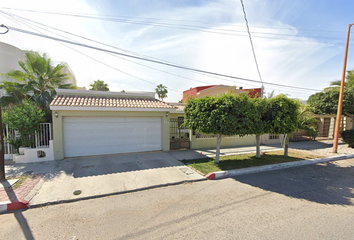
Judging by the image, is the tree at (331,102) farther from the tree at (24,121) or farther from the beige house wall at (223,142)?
the tree at (24,121)

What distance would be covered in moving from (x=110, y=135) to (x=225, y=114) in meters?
5.90

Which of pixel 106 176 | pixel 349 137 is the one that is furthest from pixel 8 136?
pixel 349 137

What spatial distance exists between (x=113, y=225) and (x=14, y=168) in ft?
19.5

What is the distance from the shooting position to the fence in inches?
285

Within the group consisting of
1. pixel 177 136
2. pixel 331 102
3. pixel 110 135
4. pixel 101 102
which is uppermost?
pixel 331 102

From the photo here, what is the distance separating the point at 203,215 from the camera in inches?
139

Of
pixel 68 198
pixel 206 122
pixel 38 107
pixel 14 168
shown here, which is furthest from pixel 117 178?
pixel 38 107

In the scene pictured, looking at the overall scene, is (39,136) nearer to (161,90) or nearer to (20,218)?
(20,218)

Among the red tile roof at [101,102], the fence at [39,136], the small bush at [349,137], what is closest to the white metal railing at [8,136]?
the fence at [39,136]

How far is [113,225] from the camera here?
3180 millimetres

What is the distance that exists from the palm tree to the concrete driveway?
12.2 feet

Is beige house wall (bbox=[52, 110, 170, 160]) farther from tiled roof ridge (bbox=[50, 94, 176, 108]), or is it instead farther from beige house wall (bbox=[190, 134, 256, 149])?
beige house wall (bbox=[190, 134, 256, 149])

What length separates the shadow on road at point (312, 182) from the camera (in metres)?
4.49

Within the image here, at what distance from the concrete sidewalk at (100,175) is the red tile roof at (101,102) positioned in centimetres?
259
